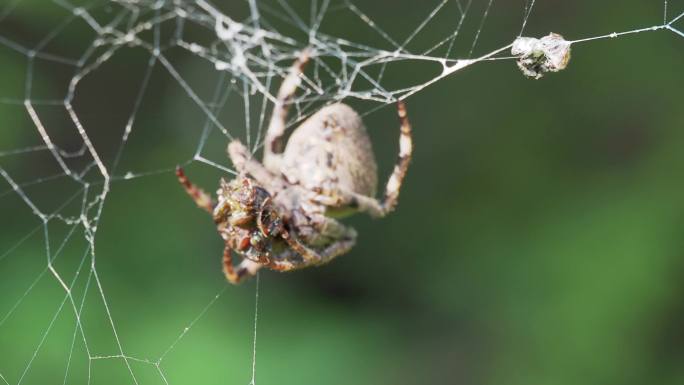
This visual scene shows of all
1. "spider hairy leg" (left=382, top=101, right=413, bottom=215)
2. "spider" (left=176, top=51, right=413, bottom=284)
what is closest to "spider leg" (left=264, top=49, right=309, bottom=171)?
"spider" (left=176, top=51, right=413, bottom=284)

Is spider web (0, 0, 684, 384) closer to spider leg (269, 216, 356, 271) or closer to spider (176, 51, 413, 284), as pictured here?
spider (176, 51, 413, 284)

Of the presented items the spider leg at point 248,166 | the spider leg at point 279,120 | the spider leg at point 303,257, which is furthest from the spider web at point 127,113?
the spider leg at point 303,257

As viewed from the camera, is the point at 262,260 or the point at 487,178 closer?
the point at 262,260

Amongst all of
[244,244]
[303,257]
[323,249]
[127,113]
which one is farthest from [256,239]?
[127,113]

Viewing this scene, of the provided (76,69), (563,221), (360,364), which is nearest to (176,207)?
(76,69)

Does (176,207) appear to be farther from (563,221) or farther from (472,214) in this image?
(563,221)

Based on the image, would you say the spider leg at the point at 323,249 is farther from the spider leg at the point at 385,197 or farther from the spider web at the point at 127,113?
the spider web at the point at 127,113
